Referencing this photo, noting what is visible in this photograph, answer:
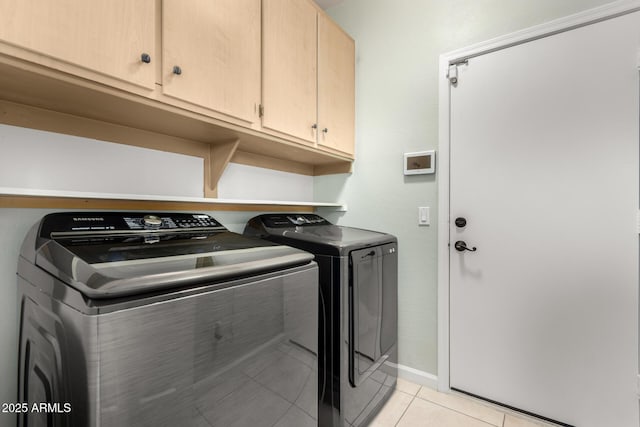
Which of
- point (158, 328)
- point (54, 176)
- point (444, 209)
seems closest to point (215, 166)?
point (54, 176)

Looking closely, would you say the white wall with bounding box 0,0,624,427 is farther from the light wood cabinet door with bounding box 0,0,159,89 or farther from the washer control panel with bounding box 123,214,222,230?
the light wood cabinet door with bounding box 0,0,159,89

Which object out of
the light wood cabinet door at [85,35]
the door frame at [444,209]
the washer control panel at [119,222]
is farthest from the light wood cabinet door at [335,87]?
the light wood cabinet door at [85,35]

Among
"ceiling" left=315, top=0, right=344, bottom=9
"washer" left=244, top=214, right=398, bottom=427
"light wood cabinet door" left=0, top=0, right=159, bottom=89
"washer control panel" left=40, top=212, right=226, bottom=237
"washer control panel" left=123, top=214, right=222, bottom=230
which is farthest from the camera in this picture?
"ceiling" left=315, top=0, right=344, bottom=9

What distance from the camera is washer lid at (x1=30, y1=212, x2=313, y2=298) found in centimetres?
69

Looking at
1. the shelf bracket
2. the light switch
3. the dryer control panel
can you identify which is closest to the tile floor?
the light switch

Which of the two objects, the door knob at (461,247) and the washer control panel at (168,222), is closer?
the washer control panel at (168,222)

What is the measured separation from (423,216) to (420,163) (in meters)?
0.35

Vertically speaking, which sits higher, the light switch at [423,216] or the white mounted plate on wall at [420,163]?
the white mounted plate on wall at [420,163]

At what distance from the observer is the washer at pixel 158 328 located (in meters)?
0.66

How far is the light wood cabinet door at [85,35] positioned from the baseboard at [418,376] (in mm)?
2181

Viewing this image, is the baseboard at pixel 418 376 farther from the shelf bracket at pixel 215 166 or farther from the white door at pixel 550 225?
the shelf bracket at pixel 215 166

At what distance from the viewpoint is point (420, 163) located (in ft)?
6.41

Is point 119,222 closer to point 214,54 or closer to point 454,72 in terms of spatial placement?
point 214,54

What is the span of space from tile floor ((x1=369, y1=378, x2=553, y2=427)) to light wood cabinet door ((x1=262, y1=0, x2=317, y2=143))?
1.68m
